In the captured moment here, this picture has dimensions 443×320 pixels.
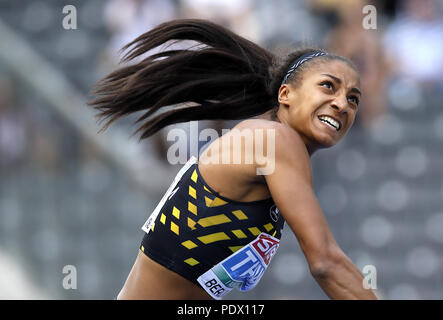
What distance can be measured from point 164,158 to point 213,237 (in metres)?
3.39

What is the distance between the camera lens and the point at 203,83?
3795mm

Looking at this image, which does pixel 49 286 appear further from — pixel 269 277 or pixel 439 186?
pixel 439 186

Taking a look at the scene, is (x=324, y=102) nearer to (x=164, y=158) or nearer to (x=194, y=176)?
(x=194, y=176)

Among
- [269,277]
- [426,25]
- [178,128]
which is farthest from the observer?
[426,25]

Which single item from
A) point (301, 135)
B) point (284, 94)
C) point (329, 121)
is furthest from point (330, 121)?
point (284, 94)

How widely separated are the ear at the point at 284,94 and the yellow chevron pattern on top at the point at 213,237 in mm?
658

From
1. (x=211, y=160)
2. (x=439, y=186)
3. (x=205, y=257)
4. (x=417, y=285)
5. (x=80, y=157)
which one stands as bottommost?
(x=417, y=285)

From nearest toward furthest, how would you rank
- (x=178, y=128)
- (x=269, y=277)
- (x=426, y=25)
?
(x=178, y=128) → (x=269, y=277) → (x=426, y=25)

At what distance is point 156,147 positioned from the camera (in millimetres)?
6723

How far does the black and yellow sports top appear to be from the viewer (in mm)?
3279

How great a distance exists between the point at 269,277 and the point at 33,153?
239cm

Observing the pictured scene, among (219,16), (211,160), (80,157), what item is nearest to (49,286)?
(80,157)

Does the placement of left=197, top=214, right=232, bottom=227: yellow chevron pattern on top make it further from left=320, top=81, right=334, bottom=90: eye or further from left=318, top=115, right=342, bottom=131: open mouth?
left=320, top=81, right=334, bottom=90: eye

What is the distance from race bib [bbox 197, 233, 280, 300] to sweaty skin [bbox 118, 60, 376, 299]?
0.09 m
